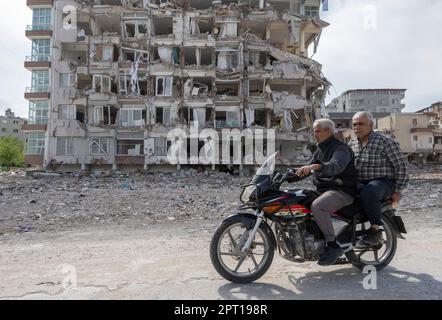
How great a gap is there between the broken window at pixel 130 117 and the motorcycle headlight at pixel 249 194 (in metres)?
31.1

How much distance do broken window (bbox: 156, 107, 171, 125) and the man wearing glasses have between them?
29917mm

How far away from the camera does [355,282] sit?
389 centimetres

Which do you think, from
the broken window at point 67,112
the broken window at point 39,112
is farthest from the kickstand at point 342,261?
the broken window at point 39,112

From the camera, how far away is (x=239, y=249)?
399cm

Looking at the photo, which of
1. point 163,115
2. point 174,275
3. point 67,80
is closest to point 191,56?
point 163,115

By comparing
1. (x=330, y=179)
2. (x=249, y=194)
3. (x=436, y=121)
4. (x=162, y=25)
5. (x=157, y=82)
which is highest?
(x=162, y=25)

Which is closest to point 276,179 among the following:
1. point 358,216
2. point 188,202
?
point 358,216

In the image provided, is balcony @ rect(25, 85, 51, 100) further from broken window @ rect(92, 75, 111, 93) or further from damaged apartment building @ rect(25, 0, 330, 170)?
broken window @ rect(92, 75, 111, 93)

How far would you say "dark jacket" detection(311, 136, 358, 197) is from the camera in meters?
3.92

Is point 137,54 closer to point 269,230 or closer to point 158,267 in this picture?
point 158,267

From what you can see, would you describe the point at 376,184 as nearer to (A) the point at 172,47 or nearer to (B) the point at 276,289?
(B) the point at 276,289

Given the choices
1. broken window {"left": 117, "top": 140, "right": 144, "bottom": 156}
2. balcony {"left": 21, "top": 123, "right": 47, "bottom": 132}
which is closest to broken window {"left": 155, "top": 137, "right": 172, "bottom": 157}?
broken window {"left": 117, "top": 140, "right": 144, "bottom": 156}

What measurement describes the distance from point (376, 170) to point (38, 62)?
134 ft

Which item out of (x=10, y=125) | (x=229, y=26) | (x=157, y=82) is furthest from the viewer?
(x=10, y=125)
